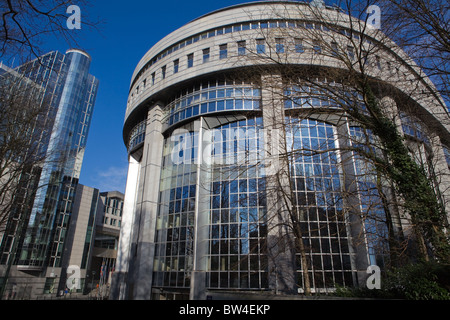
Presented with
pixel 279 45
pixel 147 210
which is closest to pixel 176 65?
pixel 147 210

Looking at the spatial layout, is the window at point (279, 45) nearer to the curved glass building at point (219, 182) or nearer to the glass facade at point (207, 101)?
the curved glass building at point (219, 182)

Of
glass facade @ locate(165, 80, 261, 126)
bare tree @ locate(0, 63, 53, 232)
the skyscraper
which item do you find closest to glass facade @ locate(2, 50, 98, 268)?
the skyscraper

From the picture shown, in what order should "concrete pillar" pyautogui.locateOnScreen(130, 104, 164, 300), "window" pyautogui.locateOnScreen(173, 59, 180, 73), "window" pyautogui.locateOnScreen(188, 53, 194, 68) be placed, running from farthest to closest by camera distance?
"window" pyautogui.locateOnScreen(173, 59, 180, 73), "window" pyautogui.locateOnScreen(188, 53, 194, 68), "concrete pillar" pyautogui.locateOnScreen(130, 104, 164, 300)

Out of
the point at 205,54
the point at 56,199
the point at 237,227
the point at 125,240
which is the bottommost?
the point at 125,240

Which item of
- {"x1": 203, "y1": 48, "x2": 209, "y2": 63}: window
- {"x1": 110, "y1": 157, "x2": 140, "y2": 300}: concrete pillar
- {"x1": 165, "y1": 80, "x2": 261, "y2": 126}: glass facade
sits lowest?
{"x1": 110, "y1": 157, "x2": 140, "y2": 300}: concrete pillar

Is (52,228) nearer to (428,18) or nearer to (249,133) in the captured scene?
(249,133)

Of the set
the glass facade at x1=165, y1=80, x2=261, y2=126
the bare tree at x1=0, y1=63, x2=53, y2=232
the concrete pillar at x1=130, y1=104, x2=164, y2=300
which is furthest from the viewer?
the glass facade at x1=165, y1=80, x2=261, y2=126

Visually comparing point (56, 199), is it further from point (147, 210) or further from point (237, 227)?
point (237, 227)

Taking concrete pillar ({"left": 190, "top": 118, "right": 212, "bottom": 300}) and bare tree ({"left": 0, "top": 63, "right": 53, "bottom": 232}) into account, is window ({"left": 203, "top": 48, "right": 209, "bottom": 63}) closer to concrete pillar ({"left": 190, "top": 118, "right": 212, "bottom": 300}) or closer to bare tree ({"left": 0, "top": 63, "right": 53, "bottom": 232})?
concrete pillar ({"left": 190, "top": 118, "right": 212, "bottom": 300})

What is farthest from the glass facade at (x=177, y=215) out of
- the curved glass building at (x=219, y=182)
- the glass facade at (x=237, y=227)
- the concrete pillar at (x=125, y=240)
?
the concrete pillar at (x=125, y=240)

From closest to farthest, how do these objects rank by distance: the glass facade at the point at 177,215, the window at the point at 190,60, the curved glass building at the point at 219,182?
the curved glass building at the point at 219,182 < the glass facade at the point at 177,215 < the window at the point at 190,60
